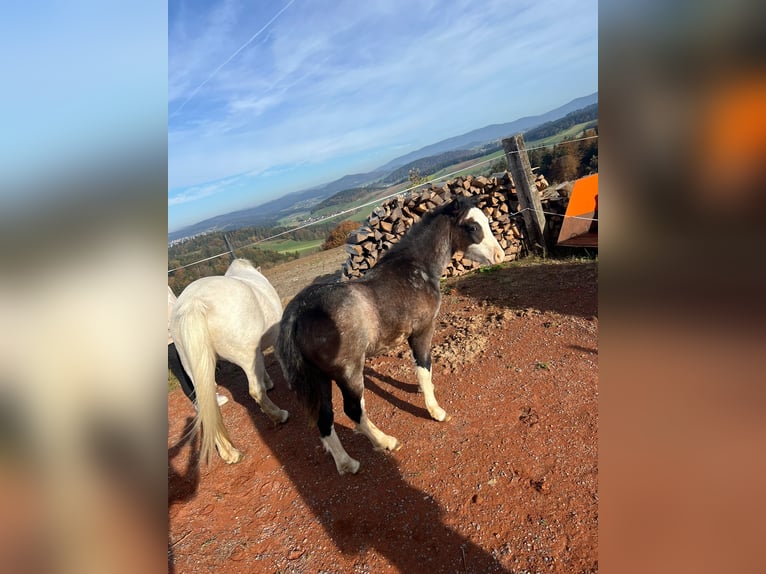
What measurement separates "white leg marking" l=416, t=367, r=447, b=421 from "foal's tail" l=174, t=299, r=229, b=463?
70.6 inches

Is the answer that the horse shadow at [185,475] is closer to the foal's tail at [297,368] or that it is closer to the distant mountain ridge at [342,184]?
the foal's tail at [297,368]

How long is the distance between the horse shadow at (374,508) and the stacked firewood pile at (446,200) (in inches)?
158

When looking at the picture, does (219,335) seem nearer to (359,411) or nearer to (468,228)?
(359,411)

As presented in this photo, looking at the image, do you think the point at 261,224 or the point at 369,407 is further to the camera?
the point at 261,224

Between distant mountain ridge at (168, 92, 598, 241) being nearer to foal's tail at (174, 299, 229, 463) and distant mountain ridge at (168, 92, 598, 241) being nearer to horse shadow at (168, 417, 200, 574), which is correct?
horse shadow at (168, 417, 200, 574)

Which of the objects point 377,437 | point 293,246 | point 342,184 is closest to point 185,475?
point 377,437

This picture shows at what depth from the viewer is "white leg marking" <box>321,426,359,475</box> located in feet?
9.80

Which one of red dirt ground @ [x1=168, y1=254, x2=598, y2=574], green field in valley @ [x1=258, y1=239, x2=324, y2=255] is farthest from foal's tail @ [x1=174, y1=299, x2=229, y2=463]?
green field in valley @ [x1=258, y1=239, x2=324, y2=255]
